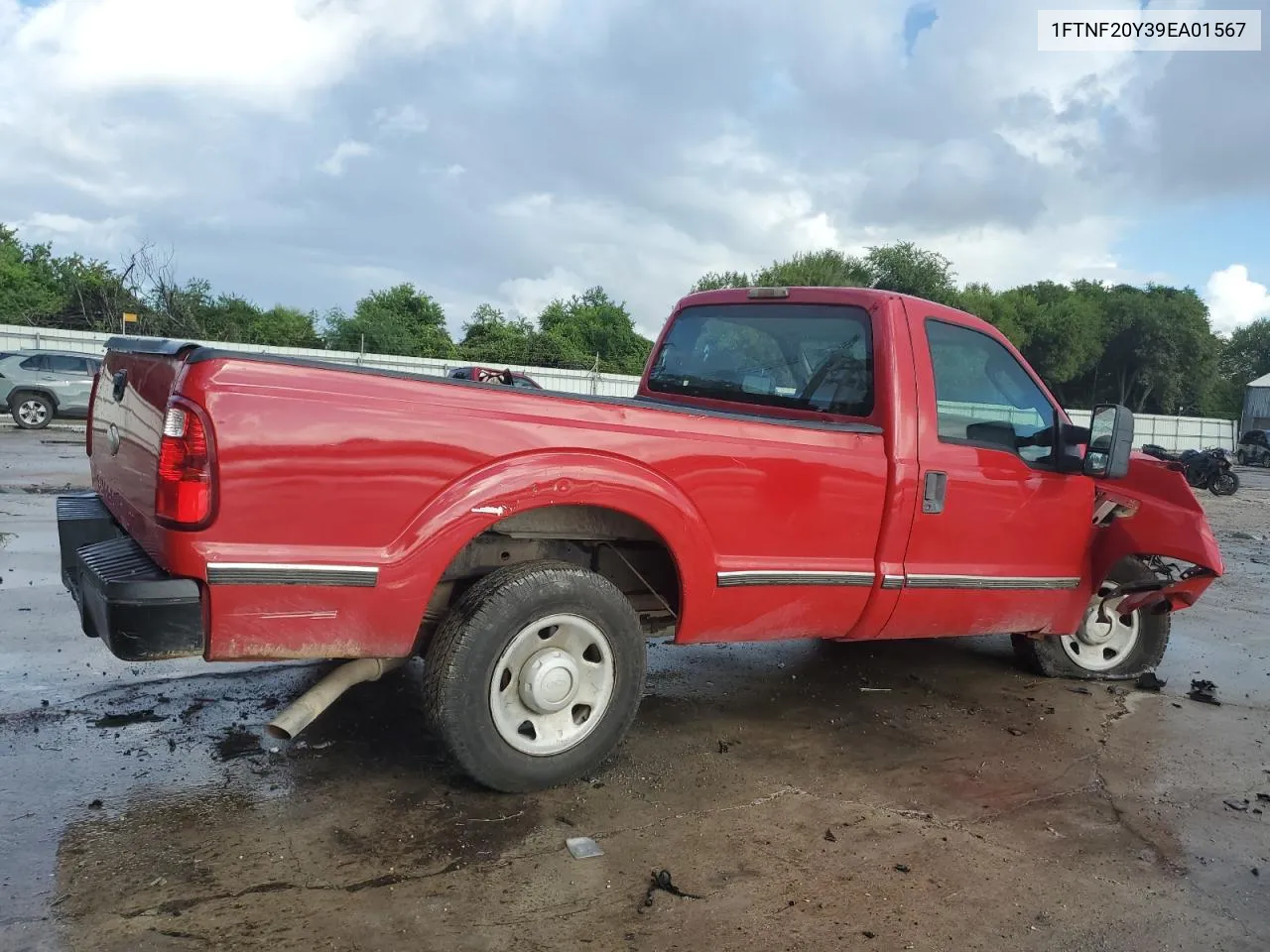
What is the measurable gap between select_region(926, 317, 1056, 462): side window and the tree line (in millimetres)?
33272

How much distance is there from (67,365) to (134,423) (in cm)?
1963

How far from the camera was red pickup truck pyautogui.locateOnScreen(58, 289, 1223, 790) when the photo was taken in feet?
9.65

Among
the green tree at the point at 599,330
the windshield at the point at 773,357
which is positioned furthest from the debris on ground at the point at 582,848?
the green tree at the point at 599,330

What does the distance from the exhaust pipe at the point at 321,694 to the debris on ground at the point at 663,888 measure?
3.71 ft

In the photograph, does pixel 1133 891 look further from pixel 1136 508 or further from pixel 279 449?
pixel 279 449

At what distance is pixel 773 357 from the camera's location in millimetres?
4793

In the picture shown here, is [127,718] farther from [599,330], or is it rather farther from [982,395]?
[599,330]

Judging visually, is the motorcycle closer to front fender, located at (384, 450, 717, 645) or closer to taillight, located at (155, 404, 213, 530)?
front fender, located at (384, 450, 717, 645)

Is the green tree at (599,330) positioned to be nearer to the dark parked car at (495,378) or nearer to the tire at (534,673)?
the dark parked car at (495,378)

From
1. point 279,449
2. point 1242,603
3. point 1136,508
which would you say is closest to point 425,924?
point 279,449

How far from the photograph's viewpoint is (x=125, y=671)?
4.73 meters

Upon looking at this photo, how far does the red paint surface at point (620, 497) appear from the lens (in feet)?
9.67

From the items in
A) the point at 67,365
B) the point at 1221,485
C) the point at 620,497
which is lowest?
the point at 1221,485

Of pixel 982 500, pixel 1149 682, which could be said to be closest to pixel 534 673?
pixel 982 500
